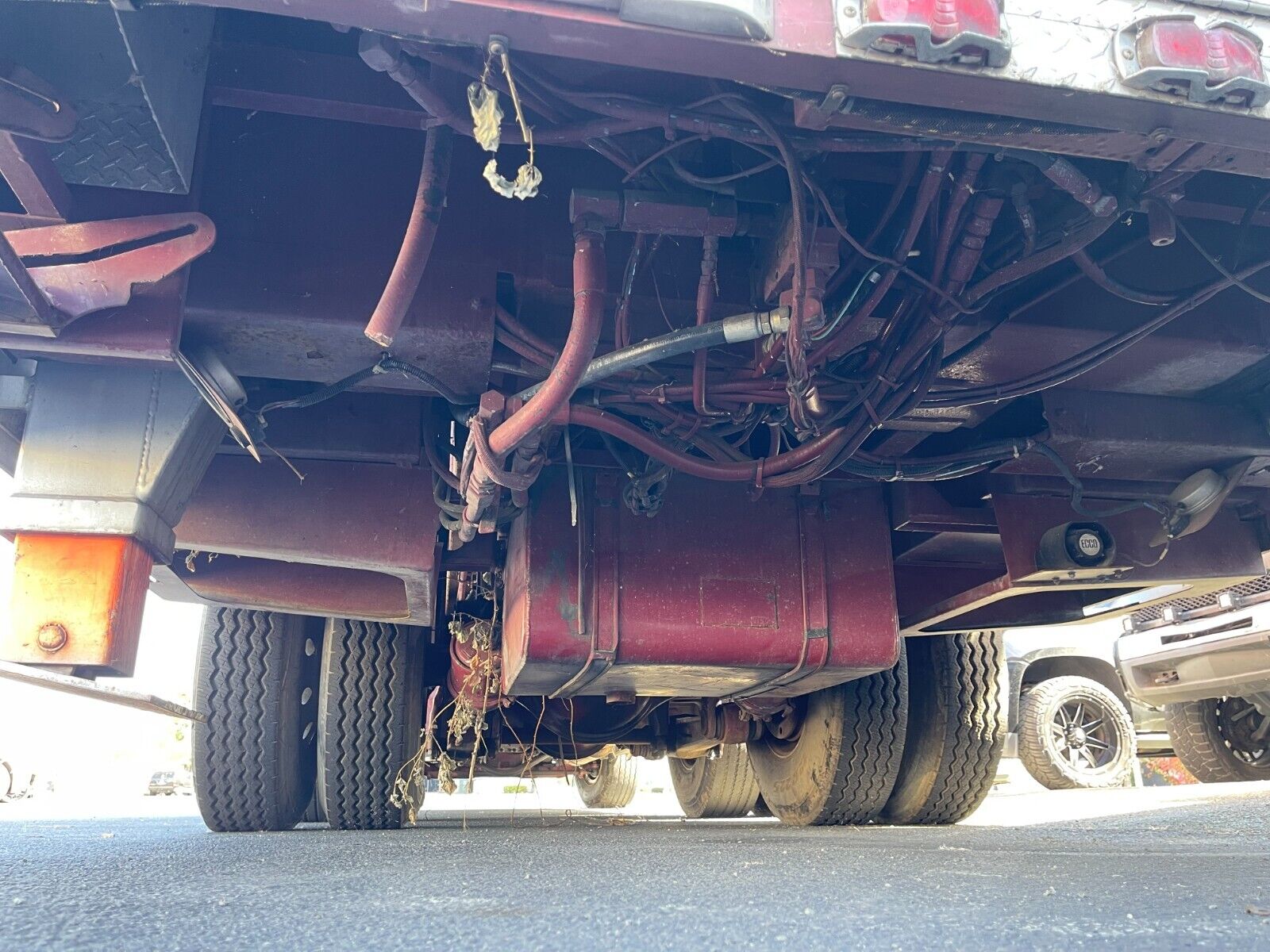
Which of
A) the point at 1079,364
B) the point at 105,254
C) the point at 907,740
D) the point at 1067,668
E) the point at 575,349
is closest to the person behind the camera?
the point at 105,254

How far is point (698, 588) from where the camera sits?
90.1 inches

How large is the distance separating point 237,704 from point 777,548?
1795mm

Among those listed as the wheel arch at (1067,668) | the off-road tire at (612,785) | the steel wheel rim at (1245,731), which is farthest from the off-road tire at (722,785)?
the steel wheel rim at (1245,731)

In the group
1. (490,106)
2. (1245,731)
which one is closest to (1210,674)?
(1245,731)

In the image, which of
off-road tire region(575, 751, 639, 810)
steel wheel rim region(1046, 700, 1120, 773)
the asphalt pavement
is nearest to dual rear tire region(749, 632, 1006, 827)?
the asphalt pavement

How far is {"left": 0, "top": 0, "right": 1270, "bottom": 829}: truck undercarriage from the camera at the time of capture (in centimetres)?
117

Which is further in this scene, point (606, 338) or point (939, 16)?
point (606, 338)

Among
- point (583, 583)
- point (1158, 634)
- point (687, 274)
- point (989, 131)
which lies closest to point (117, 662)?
point (583, 583)

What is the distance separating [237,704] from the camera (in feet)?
9.69

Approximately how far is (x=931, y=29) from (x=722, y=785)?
4303mm

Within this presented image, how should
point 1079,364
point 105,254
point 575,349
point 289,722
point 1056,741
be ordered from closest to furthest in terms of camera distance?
point 105,254
point 575,349
point 1079,364
point 289,722
point 1056,741

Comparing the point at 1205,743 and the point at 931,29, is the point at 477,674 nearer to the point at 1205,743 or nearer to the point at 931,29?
the point at 931,29

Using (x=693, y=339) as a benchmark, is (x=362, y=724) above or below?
below

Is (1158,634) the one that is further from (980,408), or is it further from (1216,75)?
(1216,75)
